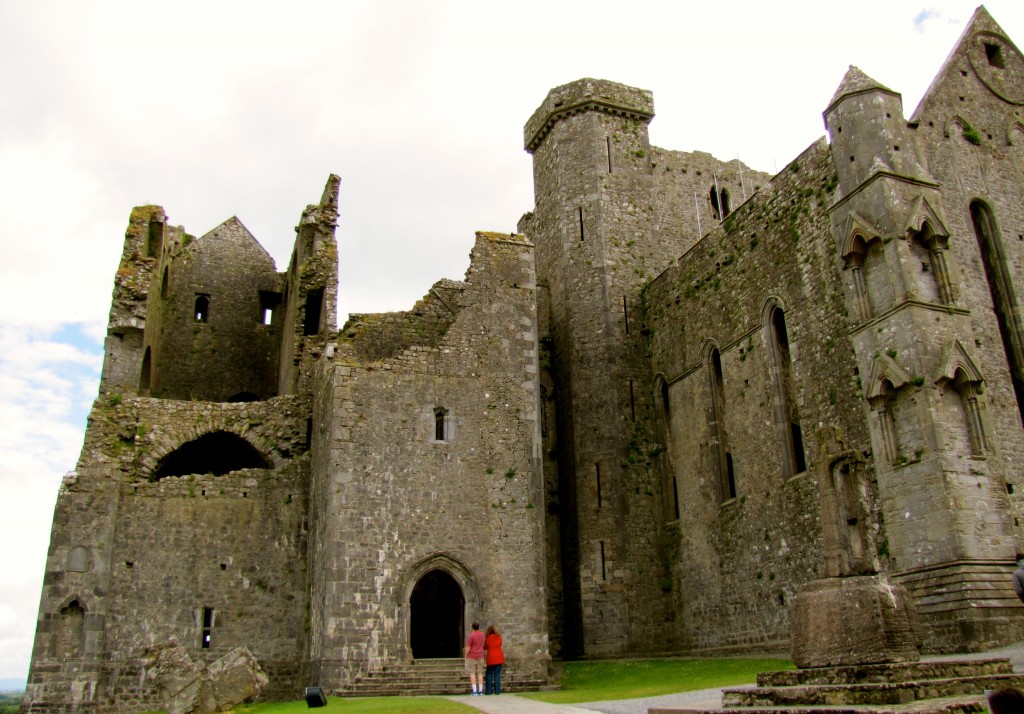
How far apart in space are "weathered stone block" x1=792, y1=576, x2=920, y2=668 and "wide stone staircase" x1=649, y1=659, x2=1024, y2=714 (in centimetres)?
23

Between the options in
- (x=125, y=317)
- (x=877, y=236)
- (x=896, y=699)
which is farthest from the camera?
(x=125, y=317)

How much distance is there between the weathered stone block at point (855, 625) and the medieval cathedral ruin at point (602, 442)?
201 inches

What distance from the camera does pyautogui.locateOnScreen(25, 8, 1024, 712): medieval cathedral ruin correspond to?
1602 centimetres

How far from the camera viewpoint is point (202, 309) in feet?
99.3

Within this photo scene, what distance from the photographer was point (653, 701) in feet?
38.0

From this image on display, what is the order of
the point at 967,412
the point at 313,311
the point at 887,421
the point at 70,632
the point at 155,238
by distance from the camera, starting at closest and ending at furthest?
the point at 967,412 < the point at 887,421 < the point at 70,632 < the point at 155,238 < the point at 313,311

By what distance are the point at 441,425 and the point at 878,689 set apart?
12.5m

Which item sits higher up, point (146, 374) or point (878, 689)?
point (146, 374)

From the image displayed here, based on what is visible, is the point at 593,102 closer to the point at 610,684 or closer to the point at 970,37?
the point at 970,37

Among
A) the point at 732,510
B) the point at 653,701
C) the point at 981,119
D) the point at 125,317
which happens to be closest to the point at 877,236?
the point at 981,119

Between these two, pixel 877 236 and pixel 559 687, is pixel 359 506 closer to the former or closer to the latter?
pixel 559 687

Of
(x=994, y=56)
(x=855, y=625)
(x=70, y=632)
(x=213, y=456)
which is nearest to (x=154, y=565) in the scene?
(x=70, y=632)

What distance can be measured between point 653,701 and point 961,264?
11007mm

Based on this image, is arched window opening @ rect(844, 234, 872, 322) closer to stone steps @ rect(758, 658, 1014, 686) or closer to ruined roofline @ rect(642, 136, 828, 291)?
ruined roofline @ rect(642, 136, 828, 291)
